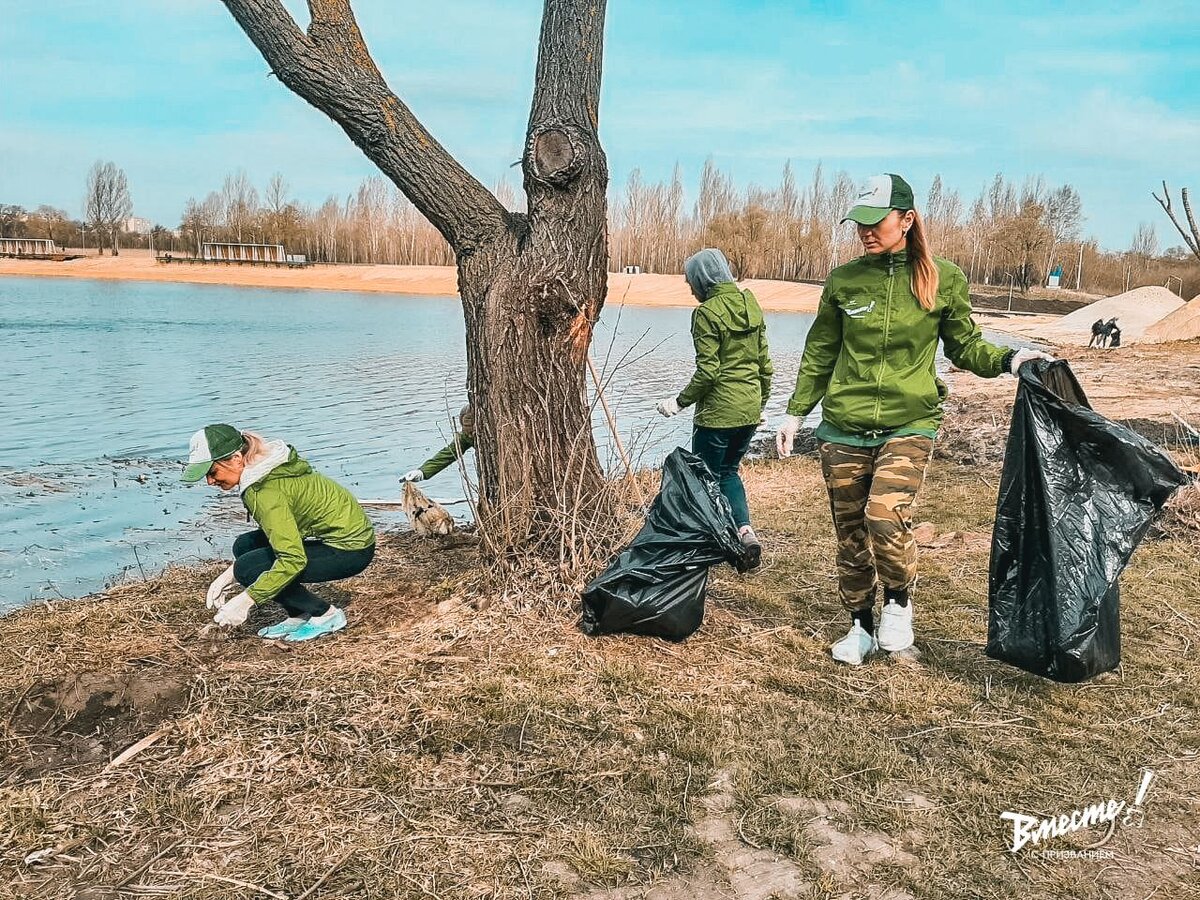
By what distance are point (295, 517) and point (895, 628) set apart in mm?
2710

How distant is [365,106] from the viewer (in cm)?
421

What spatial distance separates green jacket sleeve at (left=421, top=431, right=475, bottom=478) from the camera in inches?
196

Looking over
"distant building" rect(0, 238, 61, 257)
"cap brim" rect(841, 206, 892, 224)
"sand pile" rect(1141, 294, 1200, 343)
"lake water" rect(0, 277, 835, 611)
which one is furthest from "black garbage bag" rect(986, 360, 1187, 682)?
"distant building" rect(0, 238, 61, 257)

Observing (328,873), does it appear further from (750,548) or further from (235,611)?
(750,548)

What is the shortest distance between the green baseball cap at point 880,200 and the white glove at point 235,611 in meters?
2.93

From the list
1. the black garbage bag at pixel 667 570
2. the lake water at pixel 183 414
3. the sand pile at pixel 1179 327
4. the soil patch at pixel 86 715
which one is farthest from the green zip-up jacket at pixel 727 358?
the sand pile at pixel 1179 327

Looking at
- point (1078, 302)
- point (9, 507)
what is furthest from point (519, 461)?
point (1078, 302)

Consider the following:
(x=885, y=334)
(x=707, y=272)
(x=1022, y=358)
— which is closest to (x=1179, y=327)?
(x=707, y=272)

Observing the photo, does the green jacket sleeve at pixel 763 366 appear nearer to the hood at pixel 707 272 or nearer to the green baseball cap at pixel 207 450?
the hood at pixel 707 272

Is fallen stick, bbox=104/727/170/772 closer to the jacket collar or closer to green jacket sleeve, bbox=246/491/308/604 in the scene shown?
green jacket sleeve, bbox=246/491/308/604

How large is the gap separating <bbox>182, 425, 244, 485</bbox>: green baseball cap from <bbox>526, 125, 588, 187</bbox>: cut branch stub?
1803 millimetres

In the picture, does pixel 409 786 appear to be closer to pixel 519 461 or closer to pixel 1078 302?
pixel 519 461

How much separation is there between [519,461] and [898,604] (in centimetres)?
185

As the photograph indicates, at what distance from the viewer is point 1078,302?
173 ft
